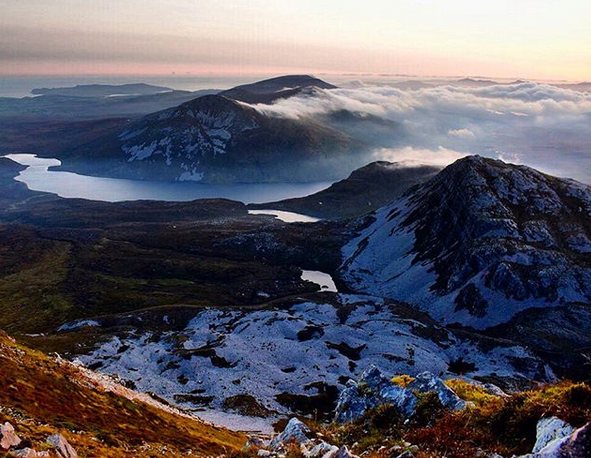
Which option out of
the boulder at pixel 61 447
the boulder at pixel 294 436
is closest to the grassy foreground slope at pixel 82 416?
the boulder at pixel 61 447

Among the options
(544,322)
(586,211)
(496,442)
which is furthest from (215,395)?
(586,211)

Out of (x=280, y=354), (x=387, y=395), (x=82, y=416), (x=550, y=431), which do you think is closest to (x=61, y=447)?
(x=82, y=416)

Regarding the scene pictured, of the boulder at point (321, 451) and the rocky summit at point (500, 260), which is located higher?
the boulder at point (321, 451)

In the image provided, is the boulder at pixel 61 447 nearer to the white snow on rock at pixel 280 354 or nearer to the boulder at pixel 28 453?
the boulder at pixel 28 453

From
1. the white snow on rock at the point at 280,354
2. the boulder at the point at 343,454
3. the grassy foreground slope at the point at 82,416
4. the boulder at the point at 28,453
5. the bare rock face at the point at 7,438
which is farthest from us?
the white snow on rock at the point at 280,354

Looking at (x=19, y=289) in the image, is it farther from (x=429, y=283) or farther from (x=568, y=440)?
(x=568, y=440)

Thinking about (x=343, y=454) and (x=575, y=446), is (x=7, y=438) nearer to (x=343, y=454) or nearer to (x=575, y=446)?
(x=343, y=454)
